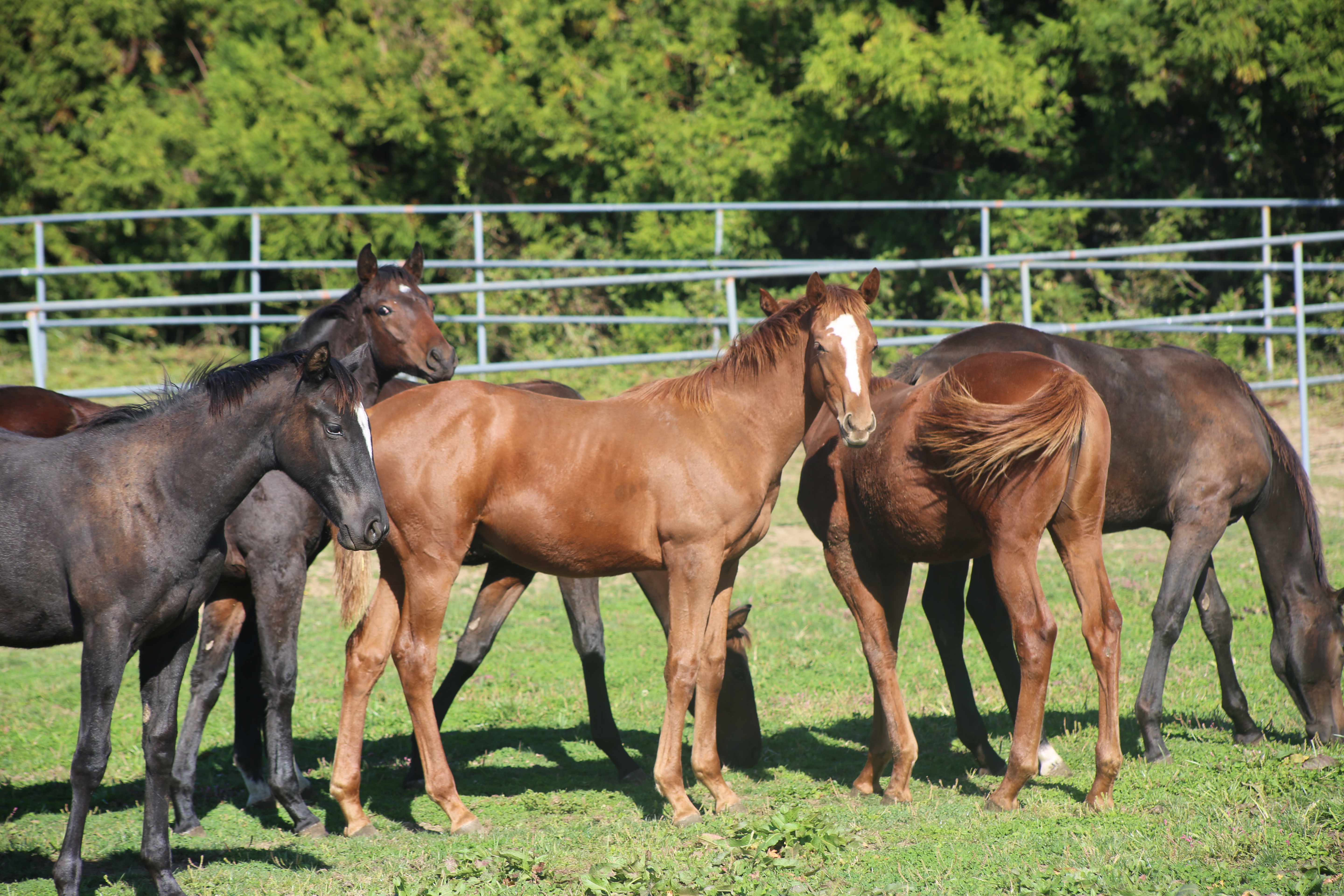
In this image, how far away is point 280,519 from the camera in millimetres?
5141

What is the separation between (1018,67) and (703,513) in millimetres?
10080

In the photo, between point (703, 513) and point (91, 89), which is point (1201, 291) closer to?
point (703, 513)

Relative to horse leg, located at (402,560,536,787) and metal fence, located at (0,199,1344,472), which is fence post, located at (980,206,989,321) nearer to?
metal fence, located at (0,199,1344,472)

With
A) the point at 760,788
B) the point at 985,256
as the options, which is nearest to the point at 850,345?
the point at 760,788

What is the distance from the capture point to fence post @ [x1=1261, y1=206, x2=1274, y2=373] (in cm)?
1102

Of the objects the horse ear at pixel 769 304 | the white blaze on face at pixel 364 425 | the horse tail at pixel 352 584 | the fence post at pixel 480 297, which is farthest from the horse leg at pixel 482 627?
the fence post at pixel 480 297

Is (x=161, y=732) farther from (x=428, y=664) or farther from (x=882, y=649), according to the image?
(x=882, y=649)

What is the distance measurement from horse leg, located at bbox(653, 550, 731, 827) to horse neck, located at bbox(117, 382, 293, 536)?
1.77m

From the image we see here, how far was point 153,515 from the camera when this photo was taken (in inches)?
156

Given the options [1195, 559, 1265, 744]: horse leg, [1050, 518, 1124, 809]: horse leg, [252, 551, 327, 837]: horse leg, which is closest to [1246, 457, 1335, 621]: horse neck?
[1195, 559, 1265, 744]: horse leg

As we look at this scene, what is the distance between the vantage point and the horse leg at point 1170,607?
217 inches

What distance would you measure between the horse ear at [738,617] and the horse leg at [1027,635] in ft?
4.86

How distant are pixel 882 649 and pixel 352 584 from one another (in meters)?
2.67

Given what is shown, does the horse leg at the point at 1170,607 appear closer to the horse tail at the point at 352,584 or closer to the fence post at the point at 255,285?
the horse tail at the point at 352,584
